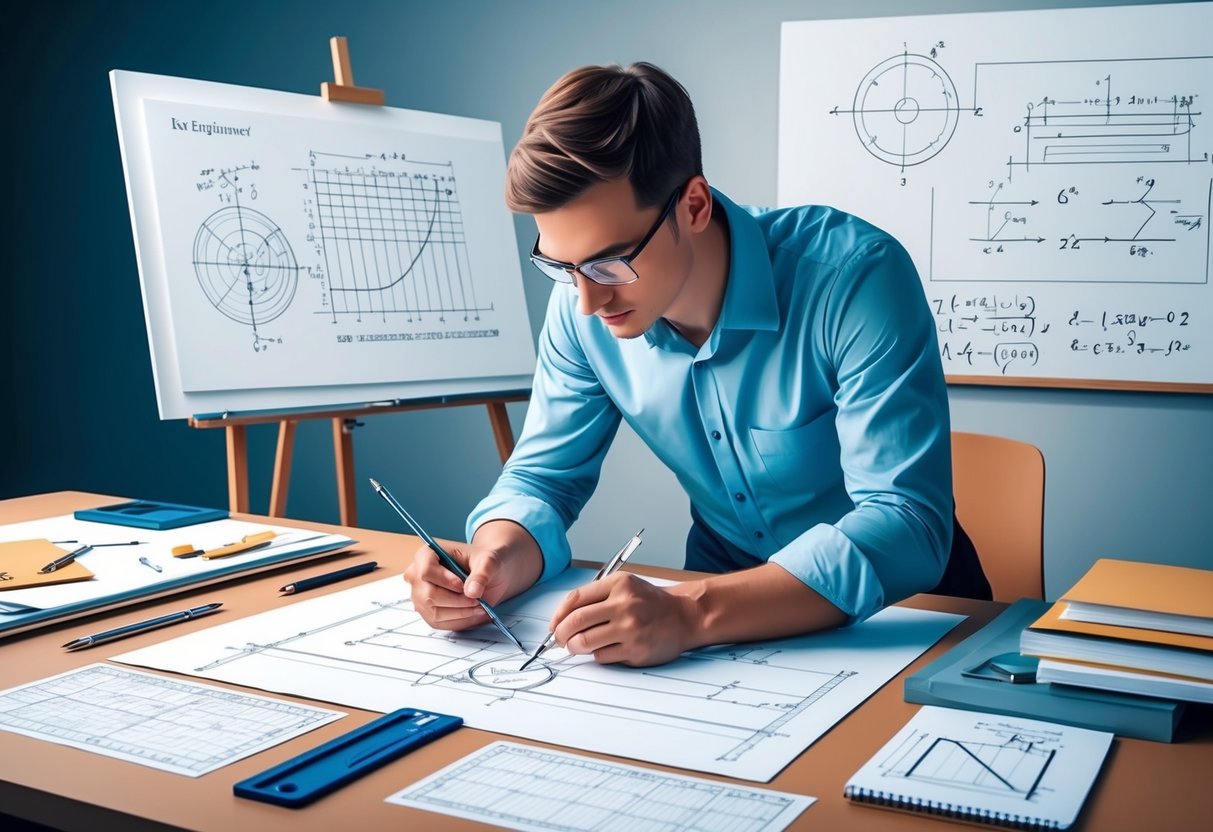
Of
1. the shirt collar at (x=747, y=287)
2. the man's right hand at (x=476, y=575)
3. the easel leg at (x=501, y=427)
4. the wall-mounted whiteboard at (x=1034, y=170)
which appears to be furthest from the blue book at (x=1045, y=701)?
the wall-mounted whiteboard at (x=1034, y=170)

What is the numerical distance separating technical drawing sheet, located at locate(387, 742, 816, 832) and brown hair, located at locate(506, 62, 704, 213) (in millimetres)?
633

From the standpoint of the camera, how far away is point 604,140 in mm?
1240

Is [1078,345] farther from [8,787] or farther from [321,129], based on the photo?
[8,787]

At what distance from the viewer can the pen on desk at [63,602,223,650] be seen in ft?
3.66

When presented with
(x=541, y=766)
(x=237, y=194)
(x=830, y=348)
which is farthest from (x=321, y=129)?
(x=541, y=766)

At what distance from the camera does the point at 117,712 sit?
936 millimetres

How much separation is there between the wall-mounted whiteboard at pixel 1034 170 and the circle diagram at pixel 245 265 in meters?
1.38

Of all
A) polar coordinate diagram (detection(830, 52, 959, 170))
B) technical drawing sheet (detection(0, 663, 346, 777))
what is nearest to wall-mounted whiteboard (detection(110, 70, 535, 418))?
polar coordinate diagram (detection(830, 52, 959, 170))

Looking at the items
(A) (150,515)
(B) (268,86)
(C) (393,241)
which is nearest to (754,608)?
(A) (150,515)

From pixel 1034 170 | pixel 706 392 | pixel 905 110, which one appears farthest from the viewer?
pixel 905 110

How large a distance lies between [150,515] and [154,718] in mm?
798

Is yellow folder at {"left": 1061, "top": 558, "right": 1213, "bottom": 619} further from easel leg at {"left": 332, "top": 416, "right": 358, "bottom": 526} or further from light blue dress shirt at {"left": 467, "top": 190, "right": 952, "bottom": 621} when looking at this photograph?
easel leg at {"left": 332, "top": 416, "right": 358, "bottom": 526}

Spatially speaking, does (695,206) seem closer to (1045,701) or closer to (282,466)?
(1045,701)

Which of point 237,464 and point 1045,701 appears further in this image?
point 237,464
